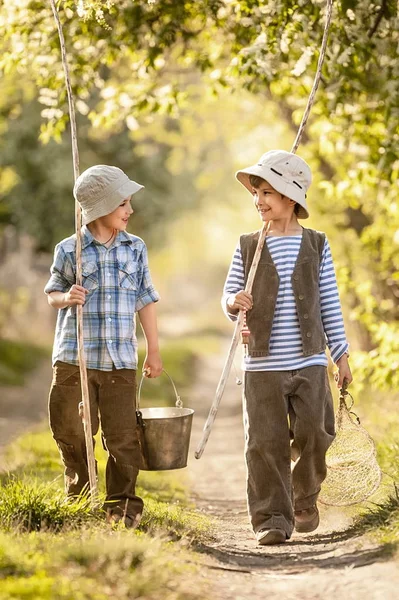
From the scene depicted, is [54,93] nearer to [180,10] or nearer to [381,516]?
[180,10]

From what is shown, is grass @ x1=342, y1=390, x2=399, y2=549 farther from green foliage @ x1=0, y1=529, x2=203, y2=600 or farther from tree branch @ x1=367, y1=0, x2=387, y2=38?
tree branch @ x1=367, y1=0, x2=387, y2=38

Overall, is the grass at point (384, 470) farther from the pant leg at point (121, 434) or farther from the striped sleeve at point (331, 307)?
the pant leg at point (121, 434)

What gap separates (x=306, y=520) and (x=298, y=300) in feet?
4.23

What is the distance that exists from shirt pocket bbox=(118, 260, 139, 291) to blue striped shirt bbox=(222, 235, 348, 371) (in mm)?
514

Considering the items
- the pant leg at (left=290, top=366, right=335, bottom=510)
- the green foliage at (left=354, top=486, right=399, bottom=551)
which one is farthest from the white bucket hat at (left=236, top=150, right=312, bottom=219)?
the green foliage at (left=354, top=486, right=399, bottom=551)

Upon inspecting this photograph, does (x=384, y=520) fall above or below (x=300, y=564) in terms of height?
above

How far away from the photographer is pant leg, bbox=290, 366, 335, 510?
5527 mm

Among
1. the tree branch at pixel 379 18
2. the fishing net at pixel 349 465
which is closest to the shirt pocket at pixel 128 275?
the fishing net at pixel 349 465

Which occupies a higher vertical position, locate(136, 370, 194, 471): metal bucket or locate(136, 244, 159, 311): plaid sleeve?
locate(136, 244, 159, 311): plaid sleeve

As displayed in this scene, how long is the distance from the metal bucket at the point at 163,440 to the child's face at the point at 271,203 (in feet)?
3.43

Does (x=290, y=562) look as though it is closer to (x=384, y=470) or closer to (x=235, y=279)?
(x=235, y=279)

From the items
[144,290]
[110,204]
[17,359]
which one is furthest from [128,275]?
[17,359]

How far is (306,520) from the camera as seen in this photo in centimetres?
581

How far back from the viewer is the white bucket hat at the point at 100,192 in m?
5.54
